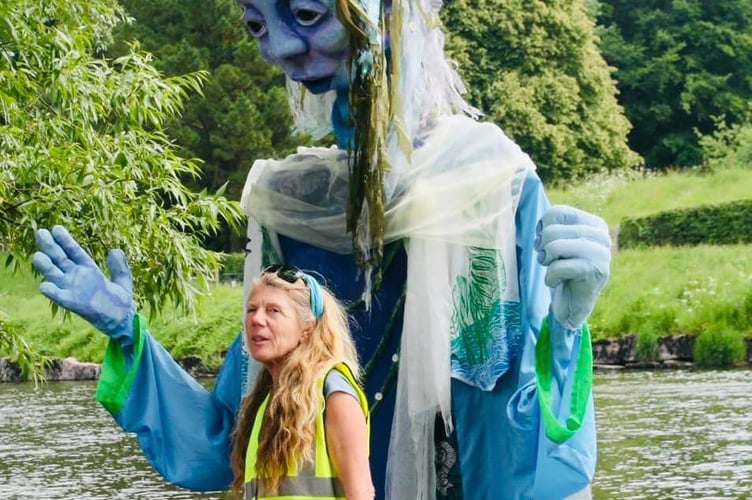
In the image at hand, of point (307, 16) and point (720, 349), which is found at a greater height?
point (720, 349)

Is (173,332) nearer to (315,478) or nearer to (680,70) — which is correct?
(680,70)

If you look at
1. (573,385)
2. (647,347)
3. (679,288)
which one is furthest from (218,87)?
(573,385)

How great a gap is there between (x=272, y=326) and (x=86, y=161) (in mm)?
7281

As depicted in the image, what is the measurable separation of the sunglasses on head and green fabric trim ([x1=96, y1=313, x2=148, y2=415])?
0.23 meters

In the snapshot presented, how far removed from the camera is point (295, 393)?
2.59 metres

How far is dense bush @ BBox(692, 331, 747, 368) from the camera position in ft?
71.8

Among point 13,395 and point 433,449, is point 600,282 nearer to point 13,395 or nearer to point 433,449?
point 433,449

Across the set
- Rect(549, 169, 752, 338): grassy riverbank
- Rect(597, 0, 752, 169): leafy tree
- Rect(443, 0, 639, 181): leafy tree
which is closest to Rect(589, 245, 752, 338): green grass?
Rect(549, 169, 752, 338): grassy riverbank

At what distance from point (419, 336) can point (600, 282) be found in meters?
0.33

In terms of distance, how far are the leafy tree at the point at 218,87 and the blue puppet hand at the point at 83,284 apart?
3340cm

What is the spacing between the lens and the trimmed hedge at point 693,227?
2803 centimetres

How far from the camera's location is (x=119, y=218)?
9938mm

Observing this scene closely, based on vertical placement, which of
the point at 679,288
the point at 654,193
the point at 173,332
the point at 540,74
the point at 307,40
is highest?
the point at 540,74

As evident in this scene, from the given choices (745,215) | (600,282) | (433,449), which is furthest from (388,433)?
(745,215)
